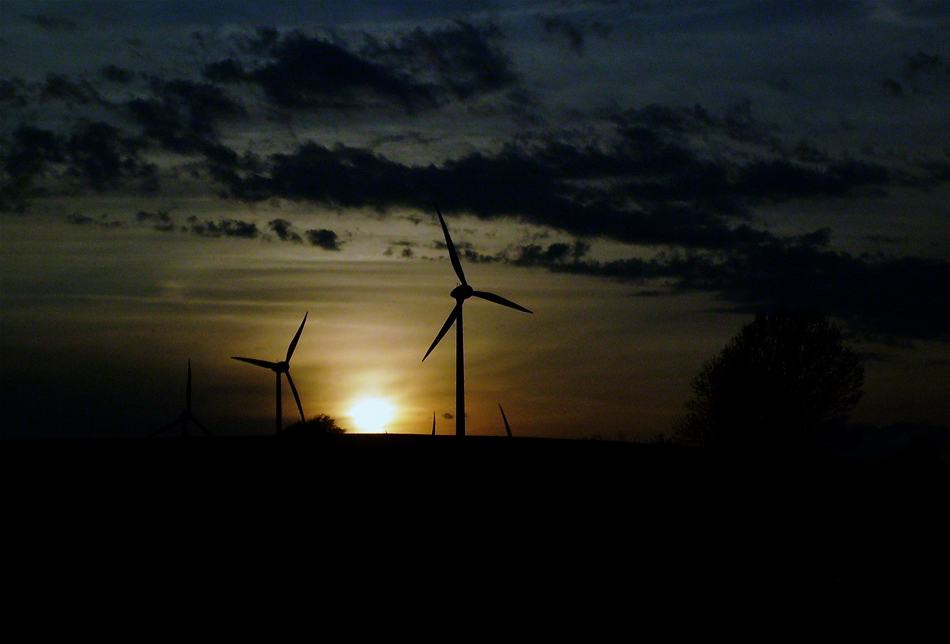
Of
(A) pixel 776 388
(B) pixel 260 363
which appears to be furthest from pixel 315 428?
(A) pixel 776 388

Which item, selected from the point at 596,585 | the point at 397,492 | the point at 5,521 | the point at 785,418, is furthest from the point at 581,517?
the point at 785,418

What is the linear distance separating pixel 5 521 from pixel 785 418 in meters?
63.8

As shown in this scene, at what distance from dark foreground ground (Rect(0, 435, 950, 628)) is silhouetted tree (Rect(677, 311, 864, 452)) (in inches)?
1120

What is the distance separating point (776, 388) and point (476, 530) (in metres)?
50.3

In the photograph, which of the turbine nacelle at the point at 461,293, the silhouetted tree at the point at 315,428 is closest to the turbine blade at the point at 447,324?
the turbine nacelle at the point at 461,293

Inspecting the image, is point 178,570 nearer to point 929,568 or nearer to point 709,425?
point 929,568

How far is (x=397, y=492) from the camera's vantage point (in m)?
51.4

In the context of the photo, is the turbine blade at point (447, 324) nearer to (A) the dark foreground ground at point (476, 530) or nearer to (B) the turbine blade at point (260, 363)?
(A) the dark foreground ground at point (476, 530)

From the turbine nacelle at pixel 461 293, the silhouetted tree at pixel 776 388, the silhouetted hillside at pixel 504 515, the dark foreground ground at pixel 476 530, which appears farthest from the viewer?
the silhouetted tree at pixel 776 388

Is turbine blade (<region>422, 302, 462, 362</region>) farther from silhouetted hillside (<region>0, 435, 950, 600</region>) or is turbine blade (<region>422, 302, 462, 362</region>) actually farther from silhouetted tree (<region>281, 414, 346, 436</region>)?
silhouetted tree (<region>281, 414, 346, 436</region>)

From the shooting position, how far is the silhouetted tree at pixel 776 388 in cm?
8756

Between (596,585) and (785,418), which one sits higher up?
(785,418)

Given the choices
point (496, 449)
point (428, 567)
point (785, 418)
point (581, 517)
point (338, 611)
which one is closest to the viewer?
point (338, 611)

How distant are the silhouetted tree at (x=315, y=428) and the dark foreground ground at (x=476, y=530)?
2977 centimetres
